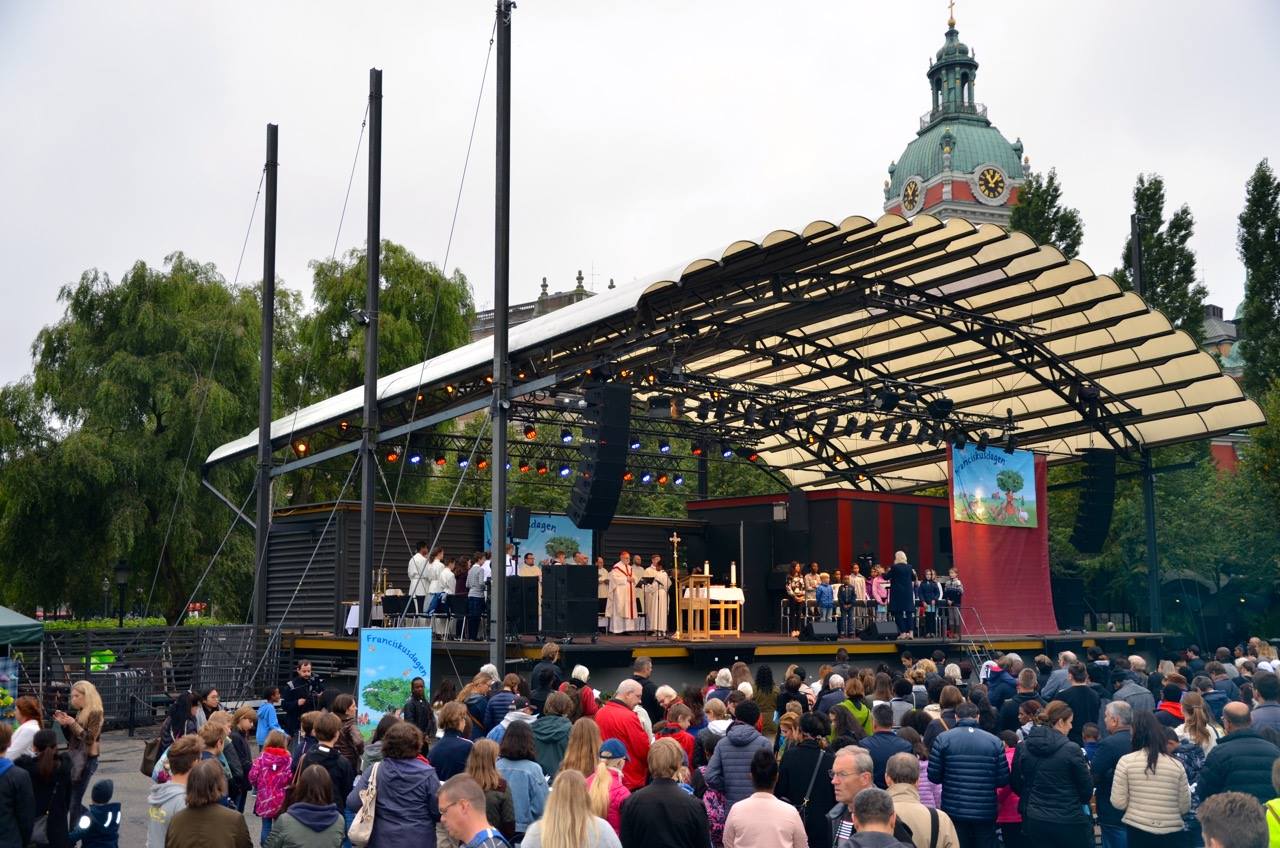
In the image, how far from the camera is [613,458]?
17.8 m

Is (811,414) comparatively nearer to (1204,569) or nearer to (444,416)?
(444,416)

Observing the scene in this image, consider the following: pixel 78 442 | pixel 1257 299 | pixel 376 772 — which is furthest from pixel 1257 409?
pixel 78 442

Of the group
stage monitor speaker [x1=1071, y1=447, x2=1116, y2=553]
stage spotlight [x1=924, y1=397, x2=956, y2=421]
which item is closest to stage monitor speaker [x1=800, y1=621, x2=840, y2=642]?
stage spotlight [x1=924, y1=397, x2=956, y2=421]

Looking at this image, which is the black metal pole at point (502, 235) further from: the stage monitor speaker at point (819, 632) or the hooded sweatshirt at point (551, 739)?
the hooded sweatshirt at point (551, 739)

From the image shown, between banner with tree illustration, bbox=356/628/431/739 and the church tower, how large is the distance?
64.3 m

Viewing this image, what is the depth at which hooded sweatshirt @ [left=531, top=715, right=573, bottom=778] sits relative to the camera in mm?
8180

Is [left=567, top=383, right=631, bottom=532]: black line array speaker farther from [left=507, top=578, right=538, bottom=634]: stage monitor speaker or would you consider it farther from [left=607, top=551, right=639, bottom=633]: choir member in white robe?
[left=607, top=551, right=639, bottom=633]: choir member in white robe

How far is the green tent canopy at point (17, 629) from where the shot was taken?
551 inches

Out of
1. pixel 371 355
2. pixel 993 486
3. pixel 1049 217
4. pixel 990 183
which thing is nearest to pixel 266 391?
pixel 371 355

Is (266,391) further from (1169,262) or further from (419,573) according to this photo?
(1169,262)

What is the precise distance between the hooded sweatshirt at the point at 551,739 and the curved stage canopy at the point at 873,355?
1011 centimetres

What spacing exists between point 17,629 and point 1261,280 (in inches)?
1363

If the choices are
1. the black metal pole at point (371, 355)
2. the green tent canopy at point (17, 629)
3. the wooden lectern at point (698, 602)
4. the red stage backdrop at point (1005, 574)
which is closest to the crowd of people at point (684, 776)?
the green tent canopy at point (17, 629)

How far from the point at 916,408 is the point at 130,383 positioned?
17.7 m
